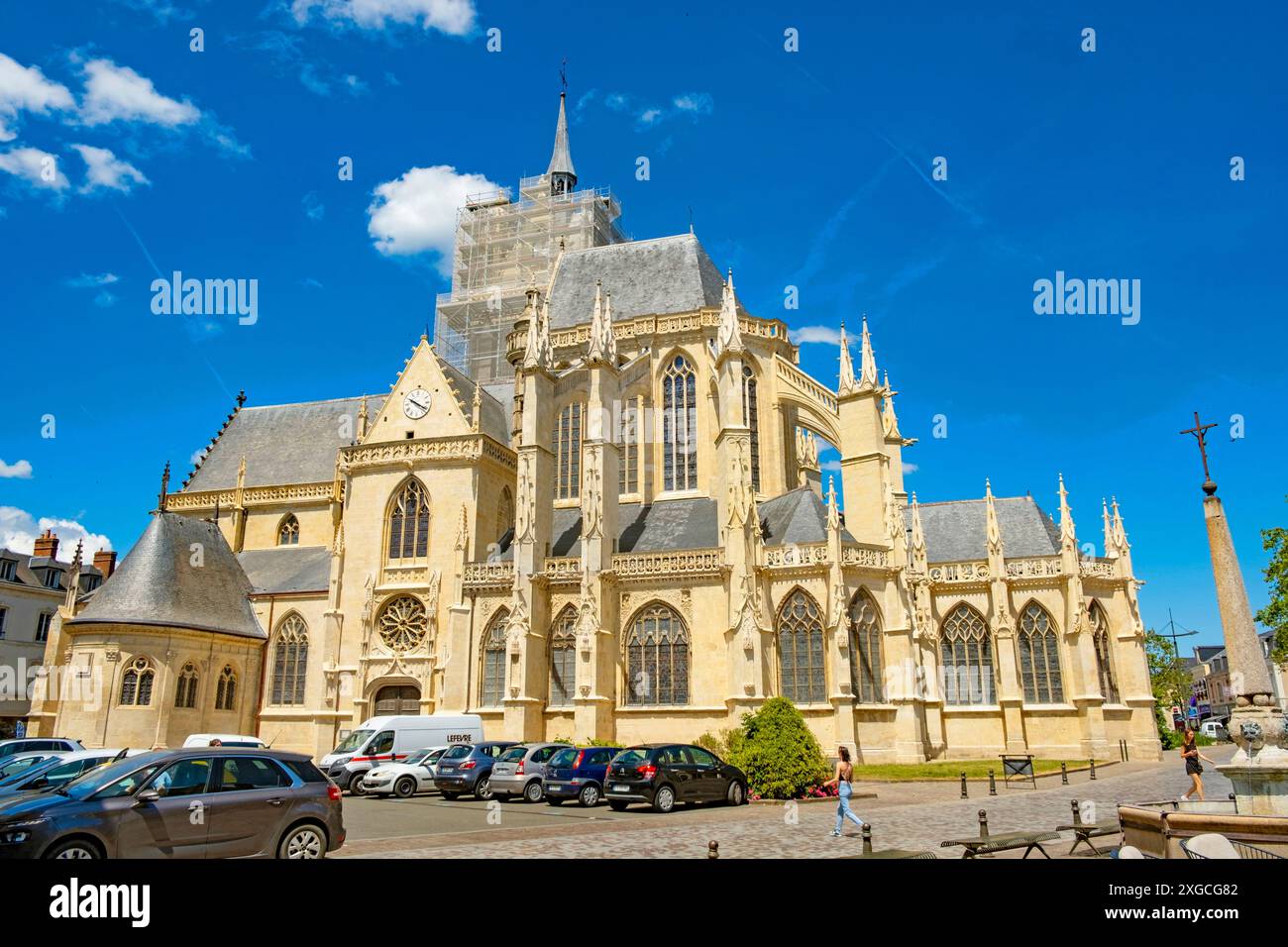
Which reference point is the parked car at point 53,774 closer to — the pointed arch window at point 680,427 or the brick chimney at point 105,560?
the pointed arch window at point 680,427

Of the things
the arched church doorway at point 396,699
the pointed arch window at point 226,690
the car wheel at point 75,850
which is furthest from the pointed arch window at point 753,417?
the car wheel at point 75,850

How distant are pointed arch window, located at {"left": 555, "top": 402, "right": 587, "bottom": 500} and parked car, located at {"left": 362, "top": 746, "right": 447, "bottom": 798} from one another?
1549 cm

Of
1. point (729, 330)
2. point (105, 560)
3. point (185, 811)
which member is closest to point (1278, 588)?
point (729, 330)

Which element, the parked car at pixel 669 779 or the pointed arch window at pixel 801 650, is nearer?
the parked car at pixel 669 779

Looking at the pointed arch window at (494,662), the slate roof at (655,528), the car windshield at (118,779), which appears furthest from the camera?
the slate roof at (655,528)

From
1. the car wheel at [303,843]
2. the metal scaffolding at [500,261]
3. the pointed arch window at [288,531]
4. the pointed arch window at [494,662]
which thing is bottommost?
the car wheel at [303,843]

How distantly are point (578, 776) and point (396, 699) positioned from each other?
48.8 ft

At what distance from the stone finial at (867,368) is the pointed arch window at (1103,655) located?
12.6m

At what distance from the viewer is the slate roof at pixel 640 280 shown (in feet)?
132

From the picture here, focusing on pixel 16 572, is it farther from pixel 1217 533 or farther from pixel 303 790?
pixel 1217 533

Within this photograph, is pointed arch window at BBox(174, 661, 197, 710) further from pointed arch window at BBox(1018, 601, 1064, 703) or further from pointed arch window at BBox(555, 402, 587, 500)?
pointed arch window at BBox(1018, 601, 1064, 703)

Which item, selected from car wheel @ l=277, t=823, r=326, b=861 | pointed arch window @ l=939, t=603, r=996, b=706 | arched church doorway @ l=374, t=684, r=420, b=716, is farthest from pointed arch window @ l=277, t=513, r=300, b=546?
car wheel @ l=277, t=823, r=326, b=861
